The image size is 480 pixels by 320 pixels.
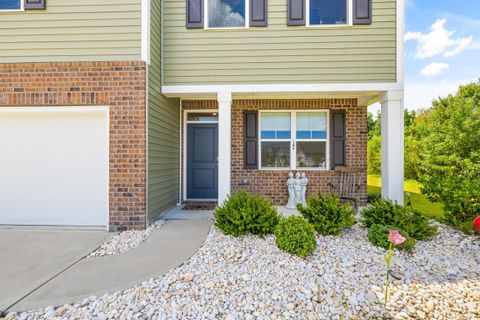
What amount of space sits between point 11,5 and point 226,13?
363cm

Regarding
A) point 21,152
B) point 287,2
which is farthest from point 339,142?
point 21,152

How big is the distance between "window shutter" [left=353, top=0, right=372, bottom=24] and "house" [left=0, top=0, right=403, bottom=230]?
0.08 ft

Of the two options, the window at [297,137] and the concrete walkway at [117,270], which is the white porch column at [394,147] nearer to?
the window at [297,137]

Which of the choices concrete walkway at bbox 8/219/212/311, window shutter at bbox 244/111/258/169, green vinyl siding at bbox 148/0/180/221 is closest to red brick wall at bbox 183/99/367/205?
window shutter at bbox 244/111/258/169

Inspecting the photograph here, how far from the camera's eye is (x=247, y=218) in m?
3.85

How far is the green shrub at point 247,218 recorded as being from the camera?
12.6ft

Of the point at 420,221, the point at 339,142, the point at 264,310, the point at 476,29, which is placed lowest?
the point at 264,310

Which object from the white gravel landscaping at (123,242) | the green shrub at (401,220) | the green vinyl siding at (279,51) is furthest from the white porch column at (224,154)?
the green shrub at (401,220)

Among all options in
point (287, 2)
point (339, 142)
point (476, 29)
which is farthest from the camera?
point (476, 29)

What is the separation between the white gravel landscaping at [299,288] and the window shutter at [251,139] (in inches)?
116

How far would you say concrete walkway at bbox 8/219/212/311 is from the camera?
95.4 inches

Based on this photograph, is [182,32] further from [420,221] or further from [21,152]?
[420,221]

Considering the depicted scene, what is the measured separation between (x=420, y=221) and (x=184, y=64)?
4599 mm

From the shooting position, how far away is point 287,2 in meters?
5.07
